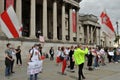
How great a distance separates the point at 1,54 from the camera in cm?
3497

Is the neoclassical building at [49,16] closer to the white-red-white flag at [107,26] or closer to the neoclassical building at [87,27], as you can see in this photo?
the white-red-white flag at [107,26]

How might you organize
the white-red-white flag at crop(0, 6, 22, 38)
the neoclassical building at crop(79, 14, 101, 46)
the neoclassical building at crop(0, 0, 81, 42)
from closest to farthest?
the white-red-white flag at crop(0, 6, 22, 38) → the neoclassical building at crop(0, 0, 81, 42) → the neoclassical building at crop(79, 14, 101, 46)

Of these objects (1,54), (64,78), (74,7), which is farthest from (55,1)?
(64,78)

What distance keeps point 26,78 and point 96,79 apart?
3.89 metres

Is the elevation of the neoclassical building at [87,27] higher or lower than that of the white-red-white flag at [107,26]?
higher

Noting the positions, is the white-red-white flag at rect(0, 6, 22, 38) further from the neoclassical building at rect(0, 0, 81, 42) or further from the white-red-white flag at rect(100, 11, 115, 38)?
the neoclassical building at rect(0, 0, 81, 42)

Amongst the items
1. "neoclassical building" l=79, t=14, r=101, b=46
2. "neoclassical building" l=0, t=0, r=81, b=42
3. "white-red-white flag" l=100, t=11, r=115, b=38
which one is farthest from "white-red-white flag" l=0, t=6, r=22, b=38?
"neoclassical building" l=79, t=14, r=101, b=46

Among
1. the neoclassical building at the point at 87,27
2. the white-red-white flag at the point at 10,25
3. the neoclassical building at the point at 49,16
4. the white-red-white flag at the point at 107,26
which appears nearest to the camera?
the white-red-white flag at the point at 10,25

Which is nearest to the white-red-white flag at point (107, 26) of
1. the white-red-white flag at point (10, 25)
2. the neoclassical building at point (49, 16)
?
the white-red-white flag at point (10, 25)

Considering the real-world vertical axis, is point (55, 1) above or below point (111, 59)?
above

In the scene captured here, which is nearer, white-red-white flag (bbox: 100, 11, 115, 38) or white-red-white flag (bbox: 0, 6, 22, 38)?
white-red-white flag (bbox: 0, 6, 22, 38)

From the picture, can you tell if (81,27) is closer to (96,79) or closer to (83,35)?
(83,35)

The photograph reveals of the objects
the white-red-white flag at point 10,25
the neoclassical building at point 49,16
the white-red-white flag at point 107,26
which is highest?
Answer: the neoclassical building at point 49,16

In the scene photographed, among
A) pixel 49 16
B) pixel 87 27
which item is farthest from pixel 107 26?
pixel 87 27
